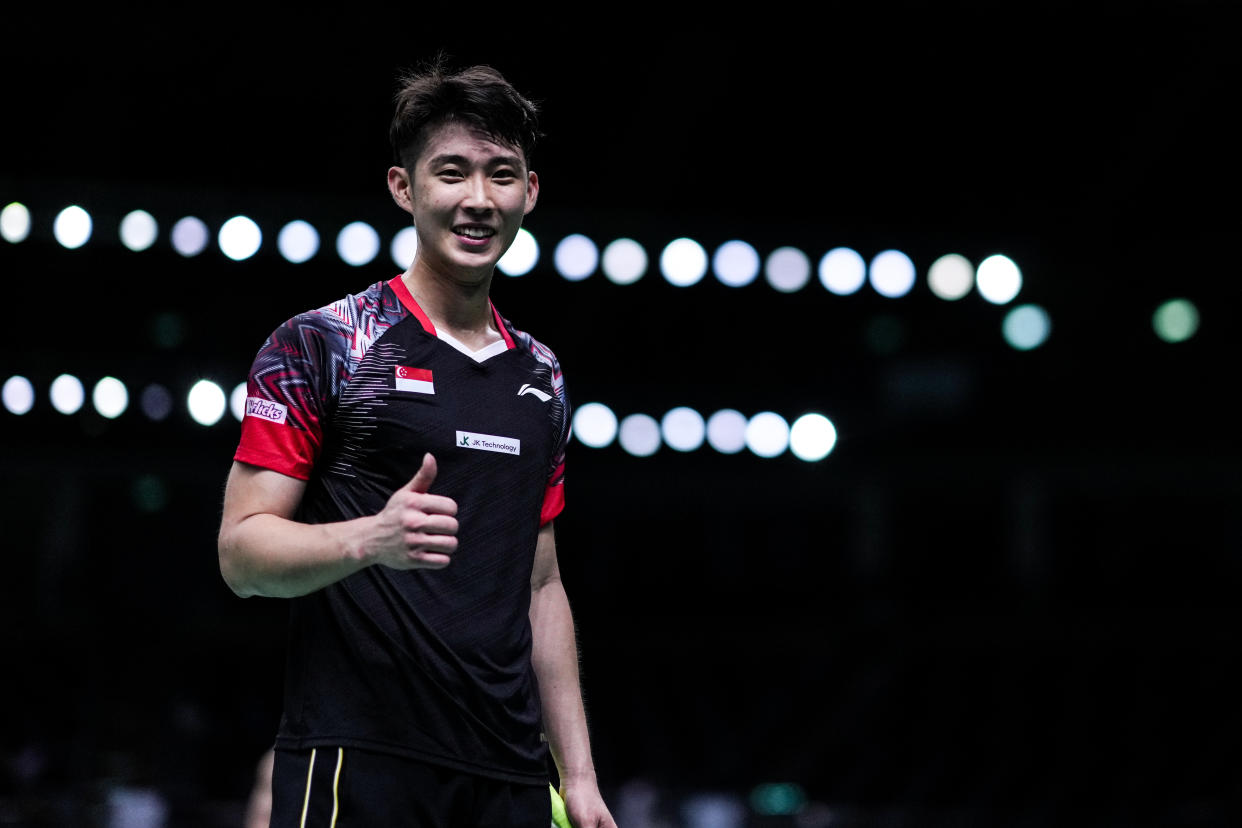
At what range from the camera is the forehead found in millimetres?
2557

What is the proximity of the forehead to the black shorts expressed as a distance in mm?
1001

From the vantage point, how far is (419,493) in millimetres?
2100

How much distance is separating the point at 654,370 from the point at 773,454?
1.31m

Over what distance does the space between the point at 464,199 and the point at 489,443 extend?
1.38ft

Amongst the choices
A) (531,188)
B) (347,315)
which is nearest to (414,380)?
(347,315)

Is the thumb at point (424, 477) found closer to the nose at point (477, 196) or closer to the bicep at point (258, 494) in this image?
the bicep at point (258, 494)

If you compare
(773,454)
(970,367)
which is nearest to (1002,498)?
(970,367)

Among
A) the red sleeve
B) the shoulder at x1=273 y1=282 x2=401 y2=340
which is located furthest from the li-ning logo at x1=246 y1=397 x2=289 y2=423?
the shoulder at x1=273 y1=282 x2=401 y2=340

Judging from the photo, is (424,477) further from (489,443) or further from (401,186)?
(401,186)

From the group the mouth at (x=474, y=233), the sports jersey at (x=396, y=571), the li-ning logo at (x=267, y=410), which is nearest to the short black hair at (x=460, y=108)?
the mouth at (x=474, y=233)

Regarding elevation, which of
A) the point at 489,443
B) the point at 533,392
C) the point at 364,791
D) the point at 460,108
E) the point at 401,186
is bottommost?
the point at 364,791

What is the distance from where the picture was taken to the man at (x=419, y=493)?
90.8 inches

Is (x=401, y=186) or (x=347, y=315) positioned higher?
(x=401, y=186)

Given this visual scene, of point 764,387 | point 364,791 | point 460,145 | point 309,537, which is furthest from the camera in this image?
point 764,387
